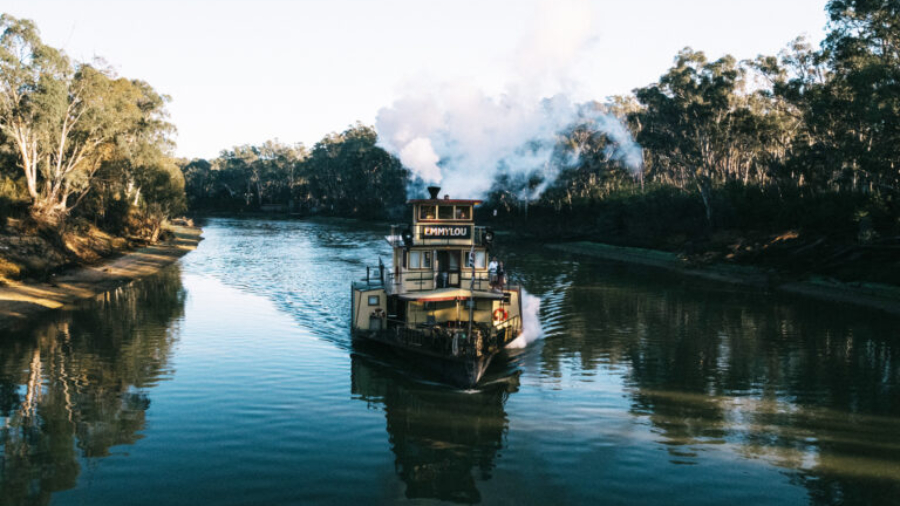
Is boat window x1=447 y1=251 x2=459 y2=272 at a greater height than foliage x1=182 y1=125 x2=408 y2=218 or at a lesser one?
lesser

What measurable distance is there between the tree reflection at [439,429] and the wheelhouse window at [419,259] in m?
4.93

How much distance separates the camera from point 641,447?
16828 mm

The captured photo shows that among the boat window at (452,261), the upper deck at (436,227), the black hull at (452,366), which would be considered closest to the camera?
the black hull at (452,366)

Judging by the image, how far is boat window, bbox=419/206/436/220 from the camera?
2708 cm

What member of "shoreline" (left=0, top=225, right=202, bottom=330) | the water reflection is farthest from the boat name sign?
"shoreline" (left=0, top=225, right=202, bottom=330)

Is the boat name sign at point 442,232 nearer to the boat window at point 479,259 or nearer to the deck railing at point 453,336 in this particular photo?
the boat window at point 479,259

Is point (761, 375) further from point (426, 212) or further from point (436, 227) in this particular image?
point (426, 212)

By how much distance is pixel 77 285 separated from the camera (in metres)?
44.1

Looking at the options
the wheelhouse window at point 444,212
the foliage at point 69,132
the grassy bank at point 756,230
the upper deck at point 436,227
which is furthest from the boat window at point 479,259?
the foliage at point 69,132

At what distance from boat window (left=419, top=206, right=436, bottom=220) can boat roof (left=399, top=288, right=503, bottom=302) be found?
3672 millimetres

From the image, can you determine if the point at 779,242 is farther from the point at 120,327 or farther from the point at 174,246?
the point at 174,246

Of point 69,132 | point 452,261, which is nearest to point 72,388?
point 452,261

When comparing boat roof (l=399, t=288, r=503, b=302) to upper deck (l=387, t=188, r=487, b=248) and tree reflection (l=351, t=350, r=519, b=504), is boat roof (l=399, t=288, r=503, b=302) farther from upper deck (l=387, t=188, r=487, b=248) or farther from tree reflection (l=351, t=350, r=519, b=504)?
tree reflection (l=351, t=350, r=519, b=504)

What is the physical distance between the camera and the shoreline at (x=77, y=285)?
34781 mm
